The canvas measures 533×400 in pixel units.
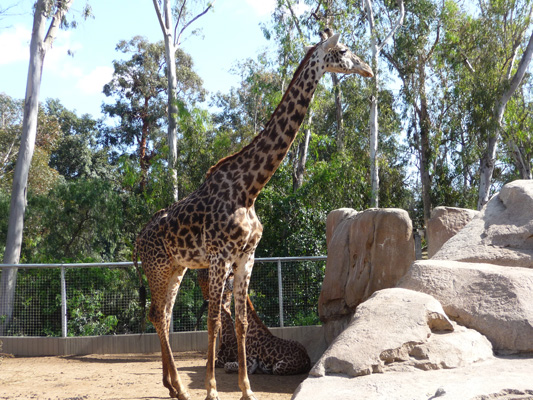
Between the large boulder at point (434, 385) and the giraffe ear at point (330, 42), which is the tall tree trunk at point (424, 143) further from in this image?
the large boulder at point (434, 385)

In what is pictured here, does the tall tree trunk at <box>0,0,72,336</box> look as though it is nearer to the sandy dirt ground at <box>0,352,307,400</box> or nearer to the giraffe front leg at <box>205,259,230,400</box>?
the sandy dirt ground at <box>0,352,307,400</box>

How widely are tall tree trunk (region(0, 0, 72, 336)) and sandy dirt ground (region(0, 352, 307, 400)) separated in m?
4.67

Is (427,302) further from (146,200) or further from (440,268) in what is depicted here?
(146,200)

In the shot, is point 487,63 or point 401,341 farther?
point 487,63

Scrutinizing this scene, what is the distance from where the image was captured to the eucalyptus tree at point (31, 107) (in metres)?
14.1

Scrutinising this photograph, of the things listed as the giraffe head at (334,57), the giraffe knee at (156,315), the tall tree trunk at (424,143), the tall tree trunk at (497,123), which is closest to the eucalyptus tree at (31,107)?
the giraffe knee at (156,315)

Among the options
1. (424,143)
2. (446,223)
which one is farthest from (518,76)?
(446,223)

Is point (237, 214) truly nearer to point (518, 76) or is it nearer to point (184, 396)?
point (184, 396)

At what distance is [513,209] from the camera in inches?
274

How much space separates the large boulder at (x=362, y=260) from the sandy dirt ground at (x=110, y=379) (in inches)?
47.4

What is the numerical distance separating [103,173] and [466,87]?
18.1 metres

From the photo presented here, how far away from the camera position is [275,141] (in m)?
6.06

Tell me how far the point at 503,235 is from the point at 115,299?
24.1 ft

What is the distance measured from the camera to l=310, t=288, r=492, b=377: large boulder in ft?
15.0
